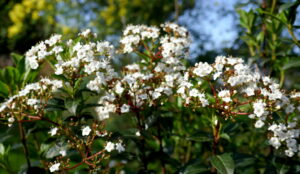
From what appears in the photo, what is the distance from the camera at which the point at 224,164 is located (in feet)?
4.90

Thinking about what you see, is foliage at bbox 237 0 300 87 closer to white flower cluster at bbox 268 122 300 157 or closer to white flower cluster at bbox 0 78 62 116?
white flower cluster at bbox 268 122 300 157

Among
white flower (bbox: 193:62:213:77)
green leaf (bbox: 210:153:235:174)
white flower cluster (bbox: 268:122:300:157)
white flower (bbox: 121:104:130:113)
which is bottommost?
green leaf (bbox: 210:153:235:174)

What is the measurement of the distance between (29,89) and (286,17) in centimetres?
172

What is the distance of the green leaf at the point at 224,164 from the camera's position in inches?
56.8

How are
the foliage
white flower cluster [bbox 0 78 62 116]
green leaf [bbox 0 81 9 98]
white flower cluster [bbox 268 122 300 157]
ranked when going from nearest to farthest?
white flower cluster [bbox 0 78 62 116], white flower cluster [bbox 268 122 300 157], green leaf [bbox 0 81 9 98], the foliage

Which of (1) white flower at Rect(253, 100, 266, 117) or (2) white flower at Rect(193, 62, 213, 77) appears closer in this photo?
(1) white flower at Rect(253, 100, 266, 117)

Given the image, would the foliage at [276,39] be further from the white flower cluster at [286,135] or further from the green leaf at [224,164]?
the green leaf at [224,164]

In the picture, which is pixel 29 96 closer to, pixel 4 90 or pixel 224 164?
pixel 4 90

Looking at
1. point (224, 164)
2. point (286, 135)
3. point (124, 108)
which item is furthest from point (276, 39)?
point (124, 108)

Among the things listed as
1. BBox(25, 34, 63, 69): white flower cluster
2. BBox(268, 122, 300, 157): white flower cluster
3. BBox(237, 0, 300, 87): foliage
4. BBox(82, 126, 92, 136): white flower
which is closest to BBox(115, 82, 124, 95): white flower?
BBox(82, 126, 92, 136): white flower

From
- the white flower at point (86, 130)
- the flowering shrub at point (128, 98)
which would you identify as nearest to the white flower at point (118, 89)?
the flowering shrub at point (128, 98)

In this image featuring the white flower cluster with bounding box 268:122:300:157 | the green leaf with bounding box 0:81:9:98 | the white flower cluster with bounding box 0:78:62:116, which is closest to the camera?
the white flower cluster with bounding box 0:78:62:116

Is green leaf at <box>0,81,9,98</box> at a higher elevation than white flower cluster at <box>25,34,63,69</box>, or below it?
below

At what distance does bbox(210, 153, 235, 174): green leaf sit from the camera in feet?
4.73
